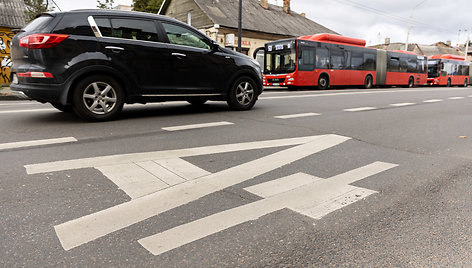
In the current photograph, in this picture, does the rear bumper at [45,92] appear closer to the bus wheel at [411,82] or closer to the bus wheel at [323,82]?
the bus wheel at [323,82]

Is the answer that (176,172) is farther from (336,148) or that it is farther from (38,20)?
(38,20)

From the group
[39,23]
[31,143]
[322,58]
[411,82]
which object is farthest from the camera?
[411,82]

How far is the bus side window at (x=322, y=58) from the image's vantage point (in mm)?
21094

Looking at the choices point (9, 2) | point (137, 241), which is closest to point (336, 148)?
point (137, 241)

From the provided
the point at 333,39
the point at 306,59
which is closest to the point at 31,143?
the point at 306,59

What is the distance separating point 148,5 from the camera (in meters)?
41.5

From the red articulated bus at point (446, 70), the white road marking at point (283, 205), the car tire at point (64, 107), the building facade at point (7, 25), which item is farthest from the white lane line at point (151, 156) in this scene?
the red articulated bus at point (446, 70)

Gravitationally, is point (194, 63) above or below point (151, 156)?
above

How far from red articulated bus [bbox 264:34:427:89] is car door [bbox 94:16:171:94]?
14.5 metres

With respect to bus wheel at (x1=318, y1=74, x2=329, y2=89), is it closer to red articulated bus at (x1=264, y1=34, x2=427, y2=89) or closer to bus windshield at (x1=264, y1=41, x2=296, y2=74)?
red articulated bus at (x1=264, y1=34, x2=427, y2=89)

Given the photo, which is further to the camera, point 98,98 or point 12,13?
point 12,13

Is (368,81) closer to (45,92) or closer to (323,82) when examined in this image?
(323,82)

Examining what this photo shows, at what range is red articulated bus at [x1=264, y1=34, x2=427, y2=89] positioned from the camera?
66.8ft

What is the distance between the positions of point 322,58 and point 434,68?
755 inches
